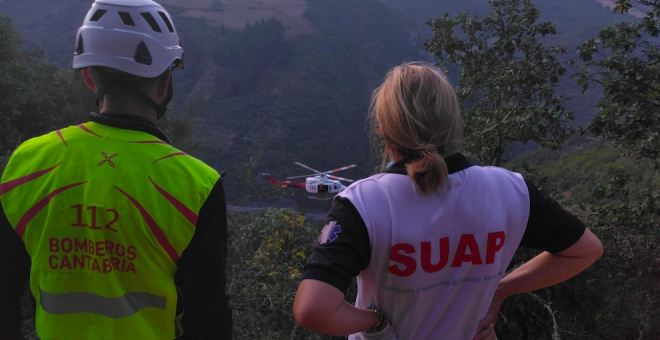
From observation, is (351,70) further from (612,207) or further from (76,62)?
(76,62)

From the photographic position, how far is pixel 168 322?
4.60ft

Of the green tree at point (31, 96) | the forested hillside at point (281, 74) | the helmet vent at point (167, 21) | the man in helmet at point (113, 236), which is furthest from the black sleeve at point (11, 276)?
the forested hillside at point (281, 74)

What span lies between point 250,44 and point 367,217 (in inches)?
2341

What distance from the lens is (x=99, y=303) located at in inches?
53.6

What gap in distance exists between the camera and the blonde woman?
1.31m

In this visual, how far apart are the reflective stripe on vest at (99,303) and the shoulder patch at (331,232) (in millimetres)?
461

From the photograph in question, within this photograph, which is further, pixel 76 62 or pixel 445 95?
pixel 76 62

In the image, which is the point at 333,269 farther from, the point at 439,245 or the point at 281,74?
the point at 281,74

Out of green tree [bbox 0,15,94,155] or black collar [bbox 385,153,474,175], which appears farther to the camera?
green tree [bbox 0,15,94,155]

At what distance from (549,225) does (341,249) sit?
67 cm

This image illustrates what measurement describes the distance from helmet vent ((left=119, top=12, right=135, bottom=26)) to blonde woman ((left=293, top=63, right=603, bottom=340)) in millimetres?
799

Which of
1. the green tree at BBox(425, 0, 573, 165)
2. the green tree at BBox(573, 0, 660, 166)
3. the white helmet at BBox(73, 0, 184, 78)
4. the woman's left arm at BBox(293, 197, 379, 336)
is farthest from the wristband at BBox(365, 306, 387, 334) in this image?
the green tree at BBox(573, 0, 660, 166)

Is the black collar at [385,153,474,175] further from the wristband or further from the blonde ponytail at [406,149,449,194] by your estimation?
the wristband

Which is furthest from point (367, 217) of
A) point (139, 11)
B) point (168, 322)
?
point (139, 11)
